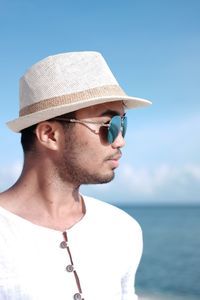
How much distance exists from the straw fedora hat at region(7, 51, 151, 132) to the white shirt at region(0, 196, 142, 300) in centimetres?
61

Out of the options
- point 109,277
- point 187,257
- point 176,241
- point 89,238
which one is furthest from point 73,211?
point 176,241

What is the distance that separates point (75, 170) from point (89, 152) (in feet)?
0.42

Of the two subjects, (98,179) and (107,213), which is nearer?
(98,179)

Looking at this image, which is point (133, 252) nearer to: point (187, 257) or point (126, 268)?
point (126, 268)

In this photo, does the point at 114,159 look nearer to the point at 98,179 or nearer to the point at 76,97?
the point at 98,179

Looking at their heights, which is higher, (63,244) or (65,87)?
(65,87)

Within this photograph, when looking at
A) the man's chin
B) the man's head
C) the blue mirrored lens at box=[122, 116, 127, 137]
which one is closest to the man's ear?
the man's head

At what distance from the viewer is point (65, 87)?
3.23 meters

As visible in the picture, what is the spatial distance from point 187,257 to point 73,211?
59859 millimetres

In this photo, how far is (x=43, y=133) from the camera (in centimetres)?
322

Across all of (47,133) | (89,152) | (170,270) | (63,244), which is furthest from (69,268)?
(170,270)

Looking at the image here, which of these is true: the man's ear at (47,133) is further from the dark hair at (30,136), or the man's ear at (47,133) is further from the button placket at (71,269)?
the button placket at (71,269)

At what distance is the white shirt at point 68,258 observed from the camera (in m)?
2.95

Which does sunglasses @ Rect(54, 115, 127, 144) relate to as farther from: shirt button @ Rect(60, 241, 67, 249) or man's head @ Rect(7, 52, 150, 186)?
shirt button @ Rect(60, 241, 67, 249)
